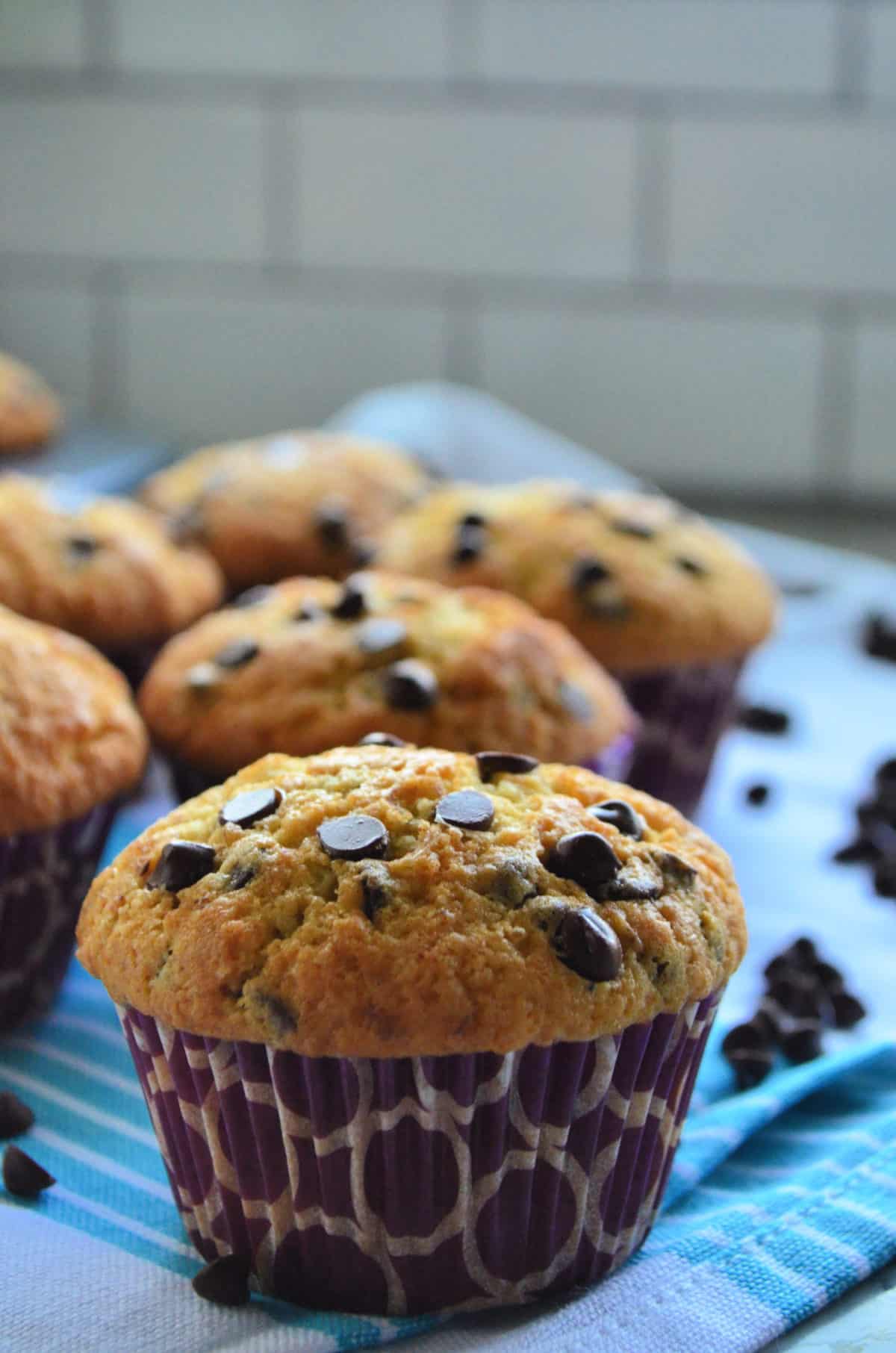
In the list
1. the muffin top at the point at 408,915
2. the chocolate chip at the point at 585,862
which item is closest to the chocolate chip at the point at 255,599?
the muffin top at the point at 408,915

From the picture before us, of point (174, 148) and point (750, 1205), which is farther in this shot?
point (174, 148)

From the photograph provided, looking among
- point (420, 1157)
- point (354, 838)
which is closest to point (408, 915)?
point (354, 838)

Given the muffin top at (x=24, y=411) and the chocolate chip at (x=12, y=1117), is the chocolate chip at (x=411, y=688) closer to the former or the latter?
the chocolate chip at (x=12, y=1117)

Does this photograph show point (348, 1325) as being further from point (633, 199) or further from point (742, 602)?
point (633, 199)

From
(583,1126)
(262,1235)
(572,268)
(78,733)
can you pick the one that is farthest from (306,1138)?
(572,268)

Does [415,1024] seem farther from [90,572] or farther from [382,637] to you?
[90,572]

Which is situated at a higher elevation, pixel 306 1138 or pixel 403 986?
pixel 403 986

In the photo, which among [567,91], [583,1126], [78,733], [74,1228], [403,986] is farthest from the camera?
[567,91]
